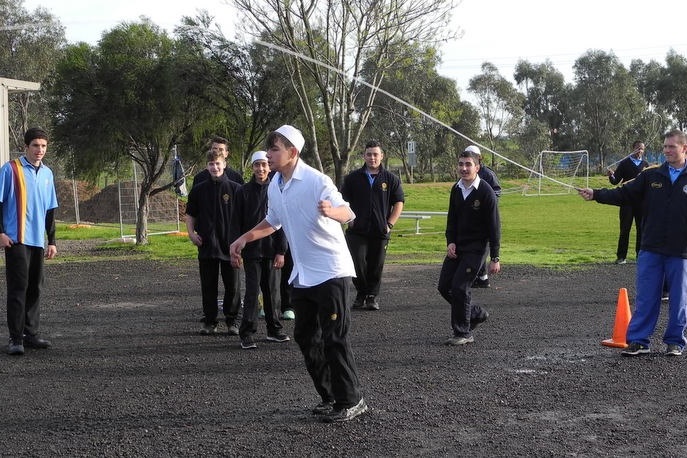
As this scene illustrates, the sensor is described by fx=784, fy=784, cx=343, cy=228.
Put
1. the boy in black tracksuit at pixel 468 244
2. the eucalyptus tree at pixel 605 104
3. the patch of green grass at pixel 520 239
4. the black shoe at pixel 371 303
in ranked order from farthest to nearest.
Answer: the eucalyptus tree at pixel 605 104 → the patch of green grass at pixel 520 239 → the black shoe at pixel 371 303 → the boy in black tracksuit at pixel 468 244

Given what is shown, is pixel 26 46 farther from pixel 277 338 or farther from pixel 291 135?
pixel 291 135

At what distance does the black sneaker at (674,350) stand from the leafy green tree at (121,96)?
13.7 m

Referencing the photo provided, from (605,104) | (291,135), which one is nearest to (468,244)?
(291,135)

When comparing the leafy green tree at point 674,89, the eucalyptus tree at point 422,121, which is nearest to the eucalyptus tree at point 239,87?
the eucalyptus tree at point 422,121

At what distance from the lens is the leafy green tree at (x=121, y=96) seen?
18469mm

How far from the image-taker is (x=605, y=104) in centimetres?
7312

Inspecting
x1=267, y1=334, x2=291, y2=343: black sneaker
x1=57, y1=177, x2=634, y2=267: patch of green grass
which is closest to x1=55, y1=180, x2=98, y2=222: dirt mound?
x1=57, y1=177, x2=634, y2=267: patch of green grass

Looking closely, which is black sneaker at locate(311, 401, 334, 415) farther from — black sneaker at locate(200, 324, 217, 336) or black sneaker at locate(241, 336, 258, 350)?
black sneaker at locate(200, 324, 217, 336)

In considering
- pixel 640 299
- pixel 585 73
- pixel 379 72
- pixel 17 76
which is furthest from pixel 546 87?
pixel 640 299

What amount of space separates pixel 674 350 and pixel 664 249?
1001 millimetres

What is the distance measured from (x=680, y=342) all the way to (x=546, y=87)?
247ft

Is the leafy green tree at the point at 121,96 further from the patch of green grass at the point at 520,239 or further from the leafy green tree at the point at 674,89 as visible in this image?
the leafy green tree at the point at 674,89

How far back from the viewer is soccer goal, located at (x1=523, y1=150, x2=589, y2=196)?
5023 cm

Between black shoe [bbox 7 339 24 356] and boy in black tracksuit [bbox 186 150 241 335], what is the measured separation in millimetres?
1895
